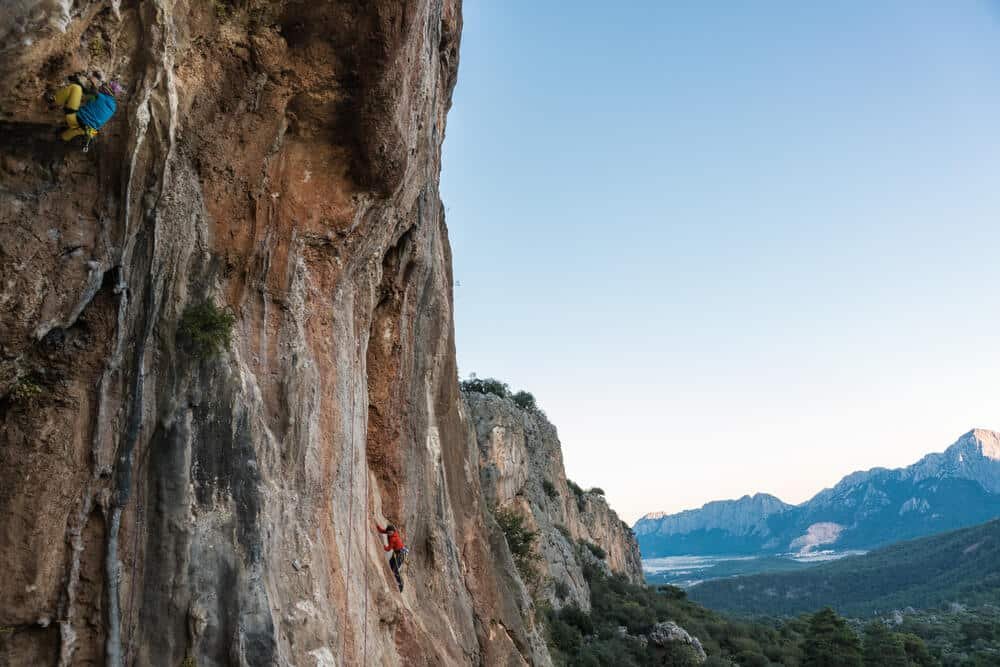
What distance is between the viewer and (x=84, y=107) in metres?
6.99

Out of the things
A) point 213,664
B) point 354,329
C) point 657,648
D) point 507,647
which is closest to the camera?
point 213,664

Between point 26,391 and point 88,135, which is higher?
point 88,135

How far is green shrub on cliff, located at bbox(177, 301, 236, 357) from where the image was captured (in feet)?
27.0

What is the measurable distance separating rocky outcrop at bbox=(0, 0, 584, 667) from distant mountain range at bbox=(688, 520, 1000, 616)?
→ 9333 centimetres

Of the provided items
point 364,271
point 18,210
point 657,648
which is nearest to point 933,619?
point 657,648

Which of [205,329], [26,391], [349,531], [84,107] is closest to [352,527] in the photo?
[349,531]

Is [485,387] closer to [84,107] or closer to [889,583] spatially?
[84,107]

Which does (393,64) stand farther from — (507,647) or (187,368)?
(507,647)

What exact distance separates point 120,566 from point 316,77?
6.24 meters

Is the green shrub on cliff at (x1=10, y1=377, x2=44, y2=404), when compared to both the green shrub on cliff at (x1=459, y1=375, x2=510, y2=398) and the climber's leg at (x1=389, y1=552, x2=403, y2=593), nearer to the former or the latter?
the climber's leg at (x1=389, y1=552, x2=403, y2=593)

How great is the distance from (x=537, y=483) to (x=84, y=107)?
146 ft

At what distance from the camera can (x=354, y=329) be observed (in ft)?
37.0

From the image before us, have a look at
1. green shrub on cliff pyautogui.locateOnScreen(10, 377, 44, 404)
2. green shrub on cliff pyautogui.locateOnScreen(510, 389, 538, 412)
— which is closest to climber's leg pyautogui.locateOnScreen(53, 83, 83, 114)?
green shrub on cliff pyautogui.locateOnScreen(10, 377, 44, 404)

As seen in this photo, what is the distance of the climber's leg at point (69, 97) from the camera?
684 centimetres
